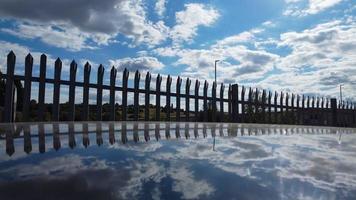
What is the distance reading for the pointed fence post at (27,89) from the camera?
22.3 feet

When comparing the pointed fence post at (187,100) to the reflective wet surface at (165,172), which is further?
the pointed fence post at (187,100)

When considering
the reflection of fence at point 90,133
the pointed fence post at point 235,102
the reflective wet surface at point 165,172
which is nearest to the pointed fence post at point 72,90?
the reflection of fence at point 90,133

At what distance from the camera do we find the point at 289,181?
1378 mm

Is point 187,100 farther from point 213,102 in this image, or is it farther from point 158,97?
point 213,102

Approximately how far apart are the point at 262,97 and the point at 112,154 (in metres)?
13.1

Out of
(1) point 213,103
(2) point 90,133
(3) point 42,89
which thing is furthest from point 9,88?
(1) point 213,103

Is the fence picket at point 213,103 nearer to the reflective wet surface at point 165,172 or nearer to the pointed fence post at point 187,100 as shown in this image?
the pointed fence post at point 187,100

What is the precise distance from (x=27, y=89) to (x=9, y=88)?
340mm

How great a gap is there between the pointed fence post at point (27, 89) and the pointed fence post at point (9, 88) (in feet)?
0.80

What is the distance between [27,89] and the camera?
6.84m

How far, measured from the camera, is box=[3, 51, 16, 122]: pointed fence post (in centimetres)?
664

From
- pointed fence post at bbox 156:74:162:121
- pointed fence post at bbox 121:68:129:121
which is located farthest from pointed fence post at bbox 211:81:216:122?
pointed fence post at bbox 121:68:129:121

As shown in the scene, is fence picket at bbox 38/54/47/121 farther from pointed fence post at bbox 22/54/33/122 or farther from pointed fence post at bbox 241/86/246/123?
pointed fence post at bbox 241/86/246/123

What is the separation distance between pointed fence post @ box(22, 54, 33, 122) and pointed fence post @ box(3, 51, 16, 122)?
244 mm
